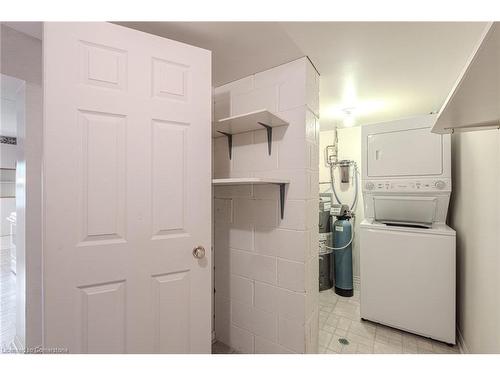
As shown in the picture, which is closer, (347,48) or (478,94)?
(478,94)

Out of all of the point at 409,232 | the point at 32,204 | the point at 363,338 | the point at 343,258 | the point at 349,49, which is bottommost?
the point at 363,338

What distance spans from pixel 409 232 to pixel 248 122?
63.6 inches

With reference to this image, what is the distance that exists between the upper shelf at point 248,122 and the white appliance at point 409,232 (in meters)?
1.18

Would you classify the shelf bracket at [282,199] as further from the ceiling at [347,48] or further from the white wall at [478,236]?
the white wall at [478,236]

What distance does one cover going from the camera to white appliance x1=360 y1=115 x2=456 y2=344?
1811mm

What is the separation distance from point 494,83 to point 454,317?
76.9 inches

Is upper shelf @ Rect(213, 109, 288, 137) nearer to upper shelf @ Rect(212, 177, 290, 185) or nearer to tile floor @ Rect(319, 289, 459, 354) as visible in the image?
upper shelf @ Rect(212, 177, 290, 185)

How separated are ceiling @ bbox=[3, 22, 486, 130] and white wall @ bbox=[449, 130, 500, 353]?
538mm

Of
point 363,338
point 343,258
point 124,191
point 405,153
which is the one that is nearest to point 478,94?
point 124,191

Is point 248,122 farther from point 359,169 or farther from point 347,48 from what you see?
point 359,169

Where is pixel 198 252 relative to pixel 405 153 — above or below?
below

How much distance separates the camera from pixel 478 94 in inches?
26.3

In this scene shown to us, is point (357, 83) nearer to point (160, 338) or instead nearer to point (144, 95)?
point (144, 95)
